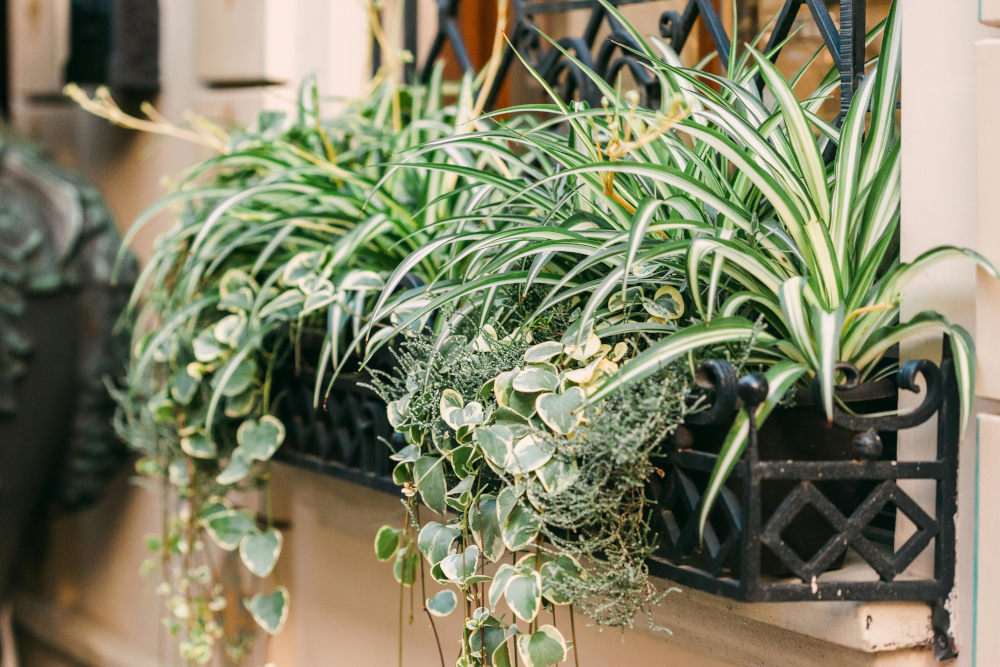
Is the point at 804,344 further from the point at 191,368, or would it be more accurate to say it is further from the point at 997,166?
the point at 191,368

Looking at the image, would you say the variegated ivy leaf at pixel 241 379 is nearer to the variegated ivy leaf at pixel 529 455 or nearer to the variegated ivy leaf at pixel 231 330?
the variegated ivy leaf at pixel 231 330

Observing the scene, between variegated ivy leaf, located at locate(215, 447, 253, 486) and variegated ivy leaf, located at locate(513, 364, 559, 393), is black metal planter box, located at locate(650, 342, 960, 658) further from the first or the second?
variegated ivy leaf, located at locate(215, 447, 253, 486)

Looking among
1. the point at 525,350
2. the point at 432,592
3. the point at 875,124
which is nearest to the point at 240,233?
the point at 432,592

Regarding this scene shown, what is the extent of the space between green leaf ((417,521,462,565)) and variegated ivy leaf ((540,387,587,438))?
0.20m

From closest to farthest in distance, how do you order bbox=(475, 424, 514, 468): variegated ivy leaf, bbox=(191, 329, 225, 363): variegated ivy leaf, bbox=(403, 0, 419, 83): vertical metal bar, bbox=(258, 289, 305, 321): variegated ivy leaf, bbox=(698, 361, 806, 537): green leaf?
bbox=(698, 361, 806, 537): green leaf → bbox=(475, 424, 514, 468): variegated ivy leaf → bbox=(258, 289, 305, 321): variegated ivy leaf → bbox=(191, 329, 225, 363): variegated ivy leaf → bbox=(403, 0, 419, 83): vertical metal bar

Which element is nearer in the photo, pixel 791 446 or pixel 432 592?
pixel 791 446

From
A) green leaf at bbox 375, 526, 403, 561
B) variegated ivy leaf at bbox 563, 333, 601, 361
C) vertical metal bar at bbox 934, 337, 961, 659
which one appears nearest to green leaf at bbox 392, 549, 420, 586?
green leaf at bbox 375, 526, 403, 561

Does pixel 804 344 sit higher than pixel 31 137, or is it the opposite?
pixel 31 137

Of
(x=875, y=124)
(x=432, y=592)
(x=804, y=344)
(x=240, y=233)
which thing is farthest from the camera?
(x=240, y=233)

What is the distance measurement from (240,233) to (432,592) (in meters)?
0.70

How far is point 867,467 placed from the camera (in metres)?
0.98

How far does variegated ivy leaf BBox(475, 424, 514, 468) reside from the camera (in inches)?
40.2

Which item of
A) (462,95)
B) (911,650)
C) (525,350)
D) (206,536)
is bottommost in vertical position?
(206,536)

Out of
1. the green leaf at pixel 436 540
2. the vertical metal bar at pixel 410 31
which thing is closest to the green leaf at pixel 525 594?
the green leaf at pixel 436 540
